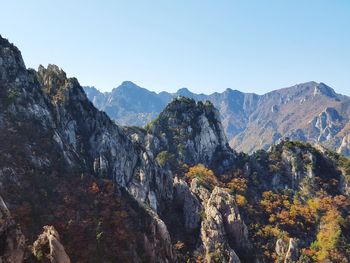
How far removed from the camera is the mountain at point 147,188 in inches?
2542

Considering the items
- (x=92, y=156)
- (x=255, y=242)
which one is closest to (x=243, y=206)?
(x=255, y=242)

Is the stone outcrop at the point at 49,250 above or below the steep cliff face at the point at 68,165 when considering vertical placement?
below

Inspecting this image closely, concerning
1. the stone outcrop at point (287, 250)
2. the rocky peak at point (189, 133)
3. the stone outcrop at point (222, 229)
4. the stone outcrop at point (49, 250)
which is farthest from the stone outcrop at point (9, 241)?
the rocky peak at point (189, 133)

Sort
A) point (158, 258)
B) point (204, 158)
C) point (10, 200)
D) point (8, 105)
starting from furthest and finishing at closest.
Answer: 1. point (204, 158)
2. point (8, 105)
3. point (158, 258)
4. point (10, 200)

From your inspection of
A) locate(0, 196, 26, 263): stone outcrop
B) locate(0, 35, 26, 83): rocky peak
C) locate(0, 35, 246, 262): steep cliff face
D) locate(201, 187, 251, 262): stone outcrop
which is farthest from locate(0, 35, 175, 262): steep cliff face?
locate(0, 196, 26, 263): stone outcrop

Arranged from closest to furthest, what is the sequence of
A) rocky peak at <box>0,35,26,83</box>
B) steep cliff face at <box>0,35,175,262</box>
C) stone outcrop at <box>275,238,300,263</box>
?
steep cliff face at <box>0,35,175,262</box>
rocky peak at <box>0,35,26,83</box>
stone outcrop at <box>275,238,300,263</box>

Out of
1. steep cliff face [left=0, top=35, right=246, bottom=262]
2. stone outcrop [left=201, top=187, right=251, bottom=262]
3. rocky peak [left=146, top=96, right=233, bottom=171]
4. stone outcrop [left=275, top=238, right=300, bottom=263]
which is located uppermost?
rocky peak [left=146, top=96, right=233, bottom=171]

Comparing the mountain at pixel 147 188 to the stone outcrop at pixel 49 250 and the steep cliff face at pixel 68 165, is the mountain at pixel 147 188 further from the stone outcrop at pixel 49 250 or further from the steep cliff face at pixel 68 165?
the steep cliff face at pixel 68 165

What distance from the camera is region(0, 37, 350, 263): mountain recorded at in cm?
6456

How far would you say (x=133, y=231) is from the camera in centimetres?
7150

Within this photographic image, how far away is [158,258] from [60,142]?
100 ft

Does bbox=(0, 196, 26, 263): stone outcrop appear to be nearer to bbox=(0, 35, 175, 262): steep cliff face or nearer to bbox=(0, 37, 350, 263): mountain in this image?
bbox=(0, 37, 350, 263): mountain

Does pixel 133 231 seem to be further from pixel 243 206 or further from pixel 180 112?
pixel 180 112

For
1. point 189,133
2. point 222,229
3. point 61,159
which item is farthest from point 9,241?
point 189,133
